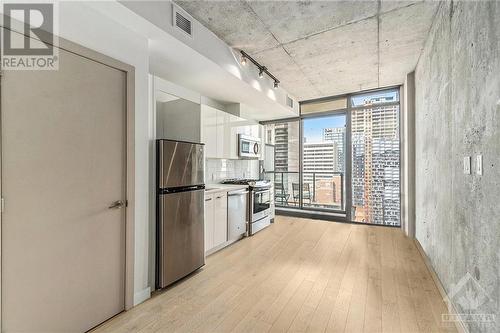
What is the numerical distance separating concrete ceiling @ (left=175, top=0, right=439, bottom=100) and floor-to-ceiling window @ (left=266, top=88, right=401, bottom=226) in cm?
111

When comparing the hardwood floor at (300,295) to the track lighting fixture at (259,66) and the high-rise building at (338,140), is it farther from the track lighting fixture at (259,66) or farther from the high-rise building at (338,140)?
the track lighting fixture at (259,66)

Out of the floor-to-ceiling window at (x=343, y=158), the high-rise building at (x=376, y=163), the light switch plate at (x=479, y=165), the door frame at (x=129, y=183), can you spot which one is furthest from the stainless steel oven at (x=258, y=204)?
the light switch plate at (x=479, y=165)

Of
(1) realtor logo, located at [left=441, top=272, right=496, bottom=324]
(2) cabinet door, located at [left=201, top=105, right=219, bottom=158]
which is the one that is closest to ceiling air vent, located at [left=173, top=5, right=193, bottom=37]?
(2) cabinet door, located at [left=201, top=105, right=219, bottom=158]

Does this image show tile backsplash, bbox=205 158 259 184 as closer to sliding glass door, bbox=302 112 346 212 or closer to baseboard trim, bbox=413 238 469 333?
sliding glass door, bbox=302 112 346 212

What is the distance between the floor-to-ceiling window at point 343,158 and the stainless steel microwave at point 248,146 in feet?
4.50

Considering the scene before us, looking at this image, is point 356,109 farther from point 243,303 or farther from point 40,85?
point 40,85

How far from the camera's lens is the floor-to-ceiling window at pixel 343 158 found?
484cm

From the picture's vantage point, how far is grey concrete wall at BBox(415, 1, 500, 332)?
4.38 feet

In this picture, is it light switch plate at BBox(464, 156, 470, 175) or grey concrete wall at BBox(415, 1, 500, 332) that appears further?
light switch plate at BBox(464, 156, 470, 175)

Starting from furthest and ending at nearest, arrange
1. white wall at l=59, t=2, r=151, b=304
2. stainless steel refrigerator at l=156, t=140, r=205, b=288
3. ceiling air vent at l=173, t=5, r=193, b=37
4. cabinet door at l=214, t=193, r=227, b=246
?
cabinet door at l=214, t=193, r=227, b=246 < stainless steel refrigerator at l=156, t=140, r=205, b=288 < ceiling air vent at l=173, t=5, r=193, b=37 < white wall at l=59, t=2, r=151, b=304

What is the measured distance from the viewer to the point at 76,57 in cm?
176

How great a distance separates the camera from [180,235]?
8.59 feet

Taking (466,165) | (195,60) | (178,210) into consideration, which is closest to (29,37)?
(195,60)

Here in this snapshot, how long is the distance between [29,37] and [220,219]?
9.26 ft
